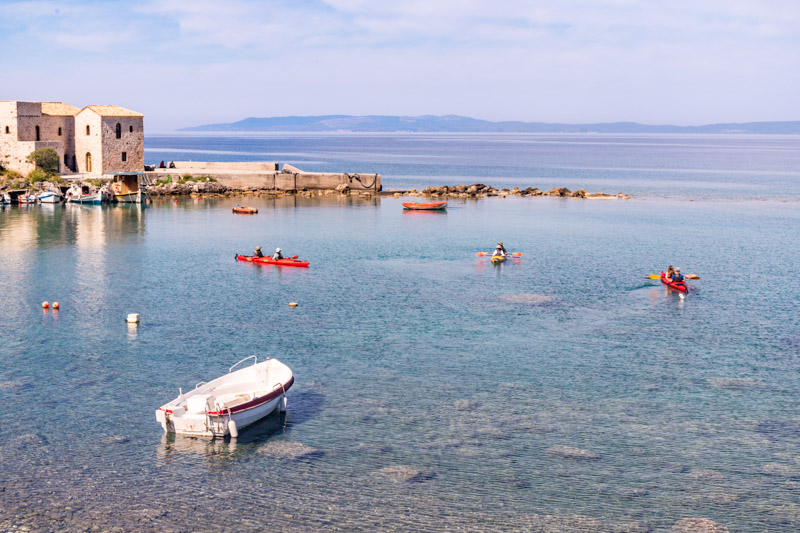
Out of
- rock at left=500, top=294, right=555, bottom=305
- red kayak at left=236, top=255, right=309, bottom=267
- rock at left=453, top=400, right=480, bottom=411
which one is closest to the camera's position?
rock at left=453, top=400, right=480, bottom=411

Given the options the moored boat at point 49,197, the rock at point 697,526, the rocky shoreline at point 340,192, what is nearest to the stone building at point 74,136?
the rocky shoreline at point 340,192

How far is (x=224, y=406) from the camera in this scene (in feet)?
69.6

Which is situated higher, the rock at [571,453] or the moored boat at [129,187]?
the moored boat at [129,187]

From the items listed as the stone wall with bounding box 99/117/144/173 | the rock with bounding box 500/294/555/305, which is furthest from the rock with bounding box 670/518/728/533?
the stone wall with bounding box 99/117/144/173

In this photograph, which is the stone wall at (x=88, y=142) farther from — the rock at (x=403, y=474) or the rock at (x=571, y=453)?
the rock at (x=571, y=453)

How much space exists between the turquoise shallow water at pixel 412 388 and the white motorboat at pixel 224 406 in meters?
0.51

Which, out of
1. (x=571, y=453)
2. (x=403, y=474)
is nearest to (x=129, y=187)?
(x=403, y=474)

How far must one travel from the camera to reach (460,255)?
5053 centimetres

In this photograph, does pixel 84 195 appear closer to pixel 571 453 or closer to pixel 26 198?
pixel 26 198

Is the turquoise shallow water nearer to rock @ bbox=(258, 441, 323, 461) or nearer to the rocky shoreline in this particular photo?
rock @ bbox=(258, 441, 323, 461)

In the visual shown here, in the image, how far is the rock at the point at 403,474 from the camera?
18.8m

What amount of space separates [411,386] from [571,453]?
20.8 ft

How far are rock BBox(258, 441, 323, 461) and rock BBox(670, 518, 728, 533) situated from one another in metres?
8.71

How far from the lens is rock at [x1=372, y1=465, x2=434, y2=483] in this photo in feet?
61.7
